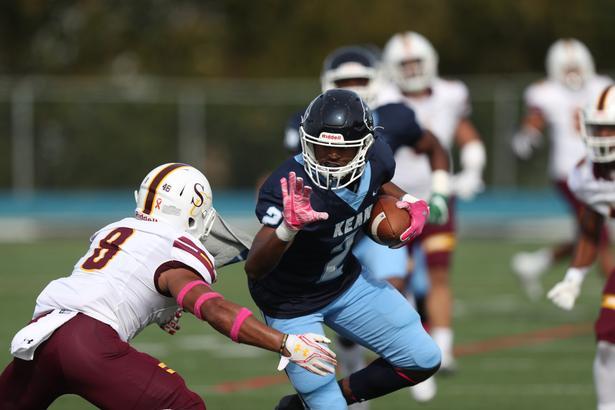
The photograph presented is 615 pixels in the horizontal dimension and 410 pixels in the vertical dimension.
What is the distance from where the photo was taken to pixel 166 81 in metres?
24.1

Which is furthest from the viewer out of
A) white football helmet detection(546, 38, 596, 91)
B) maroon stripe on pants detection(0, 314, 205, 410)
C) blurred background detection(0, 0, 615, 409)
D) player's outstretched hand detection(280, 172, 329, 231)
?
blurred background detection(0, 0, 615, 409)

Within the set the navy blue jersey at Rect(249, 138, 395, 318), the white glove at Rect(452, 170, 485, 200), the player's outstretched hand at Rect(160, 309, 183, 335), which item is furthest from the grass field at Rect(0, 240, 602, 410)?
the player's outstretched hand at Rect(160, 309, 183, 335)

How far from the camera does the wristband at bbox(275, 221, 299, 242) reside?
461cm

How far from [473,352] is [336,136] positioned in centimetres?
372

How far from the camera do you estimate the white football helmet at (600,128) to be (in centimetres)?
583

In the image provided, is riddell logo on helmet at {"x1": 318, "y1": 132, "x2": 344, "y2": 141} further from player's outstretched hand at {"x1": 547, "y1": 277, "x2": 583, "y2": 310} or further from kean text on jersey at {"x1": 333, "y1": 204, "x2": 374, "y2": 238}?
player's outstretched hand at {"x1": 547, "y1": 277, "x2": 583, "y2": 310}

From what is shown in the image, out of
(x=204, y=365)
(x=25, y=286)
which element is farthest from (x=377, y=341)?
(x=25, y=286)

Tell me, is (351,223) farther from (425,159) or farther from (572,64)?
(572,64)

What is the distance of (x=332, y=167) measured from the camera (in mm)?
4766

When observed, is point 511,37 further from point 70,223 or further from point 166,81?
point 70,223

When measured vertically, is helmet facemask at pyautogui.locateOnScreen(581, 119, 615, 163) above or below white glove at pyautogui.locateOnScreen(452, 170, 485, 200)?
above

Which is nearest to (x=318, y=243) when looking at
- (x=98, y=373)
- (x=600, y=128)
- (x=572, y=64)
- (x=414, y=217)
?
(x=414, y=217)

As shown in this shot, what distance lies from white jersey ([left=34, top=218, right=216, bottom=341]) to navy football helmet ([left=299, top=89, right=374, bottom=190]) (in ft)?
1.72

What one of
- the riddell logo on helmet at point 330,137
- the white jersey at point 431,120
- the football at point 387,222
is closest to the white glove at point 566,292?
the football at point 387,222
